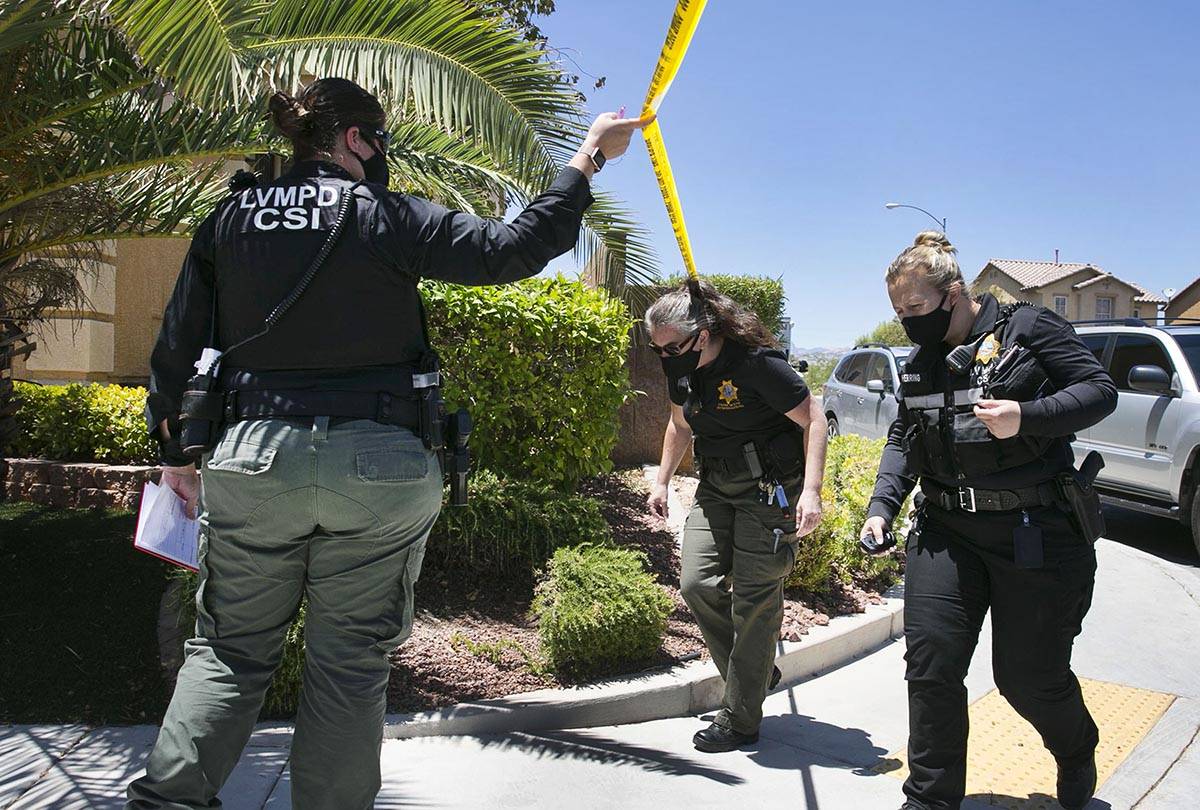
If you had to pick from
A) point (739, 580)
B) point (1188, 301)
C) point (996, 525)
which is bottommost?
point (739, 580)

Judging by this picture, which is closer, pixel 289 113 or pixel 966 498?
pixel 289 113

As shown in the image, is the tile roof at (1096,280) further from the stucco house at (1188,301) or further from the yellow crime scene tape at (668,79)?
the yellow crime scene tape at (668,79)

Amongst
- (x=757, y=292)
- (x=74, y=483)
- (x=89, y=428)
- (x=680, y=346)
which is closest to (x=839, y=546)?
(x=680, y=346)

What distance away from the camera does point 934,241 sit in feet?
10.6

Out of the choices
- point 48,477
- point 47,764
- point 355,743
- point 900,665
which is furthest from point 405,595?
point 48,477

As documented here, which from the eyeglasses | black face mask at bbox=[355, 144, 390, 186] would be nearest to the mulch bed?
the eyeglasses

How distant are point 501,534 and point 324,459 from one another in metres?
2.97

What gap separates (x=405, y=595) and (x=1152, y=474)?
25.4 ft

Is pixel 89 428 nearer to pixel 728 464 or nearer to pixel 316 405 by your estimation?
pixel 728 464

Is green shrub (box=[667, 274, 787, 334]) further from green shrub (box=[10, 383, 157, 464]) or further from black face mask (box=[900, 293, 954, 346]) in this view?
black face mask (box=[900, 293, 954, 346])

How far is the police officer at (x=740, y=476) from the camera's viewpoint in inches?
146

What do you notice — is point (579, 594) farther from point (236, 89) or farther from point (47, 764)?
point (236, 89)

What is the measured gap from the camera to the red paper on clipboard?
101 inches

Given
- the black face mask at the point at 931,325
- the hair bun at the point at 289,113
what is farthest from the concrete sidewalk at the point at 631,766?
the hair bun at the point at 289,113
